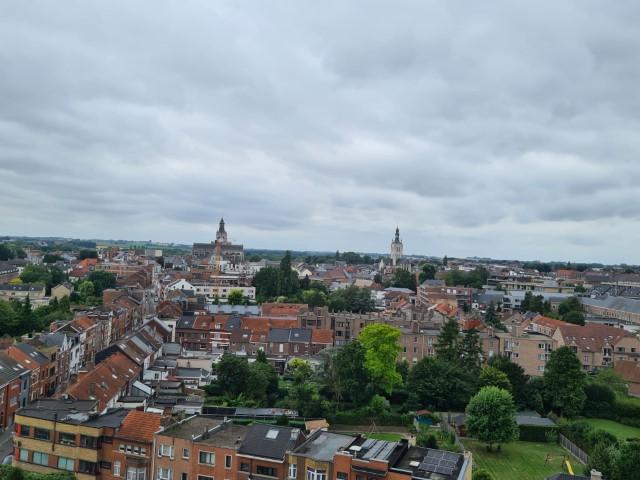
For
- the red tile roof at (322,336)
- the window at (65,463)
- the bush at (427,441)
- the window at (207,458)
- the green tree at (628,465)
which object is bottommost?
the bush at (427,441)

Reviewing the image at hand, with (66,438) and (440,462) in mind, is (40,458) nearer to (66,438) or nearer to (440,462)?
(66,438)

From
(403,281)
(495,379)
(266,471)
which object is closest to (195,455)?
(266,471)

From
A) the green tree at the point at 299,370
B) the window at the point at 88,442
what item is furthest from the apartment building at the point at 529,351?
the window at the point at 88,442

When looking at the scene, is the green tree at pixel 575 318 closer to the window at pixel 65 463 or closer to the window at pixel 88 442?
the window at pixel 88 442

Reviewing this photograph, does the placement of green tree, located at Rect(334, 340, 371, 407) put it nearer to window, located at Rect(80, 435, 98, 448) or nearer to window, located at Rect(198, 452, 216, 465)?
window, located at Rect(198, 452, 216, 465)

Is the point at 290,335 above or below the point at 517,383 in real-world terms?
above

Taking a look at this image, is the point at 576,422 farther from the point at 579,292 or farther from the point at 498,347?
the point at 579,292
